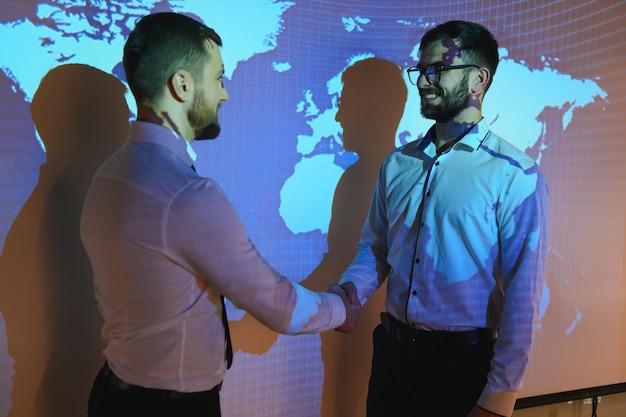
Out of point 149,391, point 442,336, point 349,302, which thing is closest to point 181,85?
point 149,391

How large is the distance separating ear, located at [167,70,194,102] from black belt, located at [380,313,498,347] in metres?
0.86

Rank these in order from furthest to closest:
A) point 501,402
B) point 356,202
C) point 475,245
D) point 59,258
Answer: point 356,202
point 59,258
point 475,245
point 501,402

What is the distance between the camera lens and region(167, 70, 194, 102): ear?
1192mm

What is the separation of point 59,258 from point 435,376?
1199mm

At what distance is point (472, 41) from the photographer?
1.53 m

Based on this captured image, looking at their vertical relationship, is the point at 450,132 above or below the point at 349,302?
above

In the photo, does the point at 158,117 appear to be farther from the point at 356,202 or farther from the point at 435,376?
the point at 356,202

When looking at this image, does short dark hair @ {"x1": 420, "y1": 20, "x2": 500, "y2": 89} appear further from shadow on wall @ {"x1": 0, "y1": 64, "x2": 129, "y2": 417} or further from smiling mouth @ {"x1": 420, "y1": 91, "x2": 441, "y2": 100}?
shadow on wall @ {"x1": 0, "y1": 64, "x2": 129, "y2": 417}

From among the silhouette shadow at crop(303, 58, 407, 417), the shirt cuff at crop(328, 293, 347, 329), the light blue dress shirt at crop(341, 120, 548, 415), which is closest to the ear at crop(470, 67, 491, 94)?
the light blue dress shirt at crop(341, 120, 548, 415)

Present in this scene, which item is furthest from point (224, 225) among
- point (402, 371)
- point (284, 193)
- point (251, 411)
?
point (251, 411)

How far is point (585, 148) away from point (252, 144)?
4.92 ft

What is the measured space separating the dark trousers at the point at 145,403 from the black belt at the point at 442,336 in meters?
0.57

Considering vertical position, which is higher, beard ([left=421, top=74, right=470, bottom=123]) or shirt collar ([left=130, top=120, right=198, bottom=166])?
beard ([left=421, top=74, right=470, bottom=123])

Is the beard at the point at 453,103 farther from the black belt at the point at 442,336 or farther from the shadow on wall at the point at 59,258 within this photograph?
the shadow on wall at the point at 59,258
